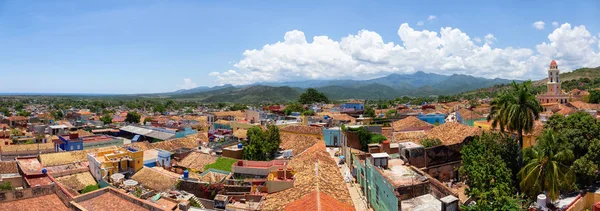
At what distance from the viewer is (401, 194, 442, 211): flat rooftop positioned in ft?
54.1

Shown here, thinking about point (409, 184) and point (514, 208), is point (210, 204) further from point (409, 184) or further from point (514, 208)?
point (514, 208)

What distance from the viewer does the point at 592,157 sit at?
1995cm

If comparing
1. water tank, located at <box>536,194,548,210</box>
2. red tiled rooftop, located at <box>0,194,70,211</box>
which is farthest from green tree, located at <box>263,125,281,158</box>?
water tank, located at <box>536,194,548,210</box>

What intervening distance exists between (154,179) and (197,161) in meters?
6.56

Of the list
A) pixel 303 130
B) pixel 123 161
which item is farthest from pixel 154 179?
pixel 303 130

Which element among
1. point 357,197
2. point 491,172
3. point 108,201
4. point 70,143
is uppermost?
point 491,172

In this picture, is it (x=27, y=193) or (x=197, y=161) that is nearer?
(x=27, y=193)

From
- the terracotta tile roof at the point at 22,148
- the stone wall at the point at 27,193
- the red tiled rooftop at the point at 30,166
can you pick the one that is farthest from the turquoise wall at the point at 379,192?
the terracotta tile roof at the point at 22,148

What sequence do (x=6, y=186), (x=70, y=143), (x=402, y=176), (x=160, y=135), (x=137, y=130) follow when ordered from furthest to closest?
(x=137, y=130)
(x=160, y=135)
(x=70, y=143)
(x=6, y=186)
(x=402, y=176)

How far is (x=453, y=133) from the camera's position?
104 feet

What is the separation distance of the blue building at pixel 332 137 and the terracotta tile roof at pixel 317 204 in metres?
20.4

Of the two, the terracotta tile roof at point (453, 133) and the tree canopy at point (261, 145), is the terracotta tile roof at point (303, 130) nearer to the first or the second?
the tree canopy at point (261, 145)

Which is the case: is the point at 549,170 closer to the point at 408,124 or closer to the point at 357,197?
the point at 357,197

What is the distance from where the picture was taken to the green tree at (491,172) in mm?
15898
